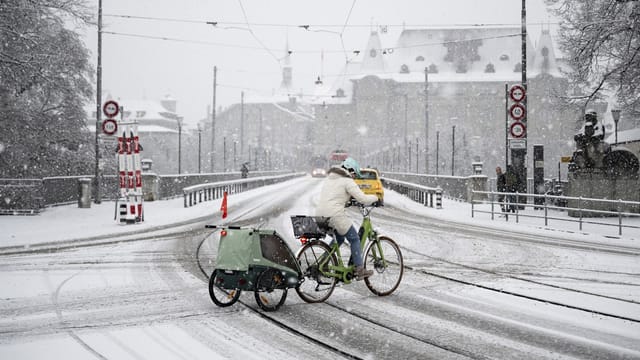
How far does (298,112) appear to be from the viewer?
164500 millimetres

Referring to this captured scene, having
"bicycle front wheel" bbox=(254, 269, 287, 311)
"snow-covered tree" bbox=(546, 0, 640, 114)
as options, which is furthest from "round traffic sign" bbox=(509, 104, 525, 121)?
"bicycle front wheel" bbox=(254, 269, 287, 311)

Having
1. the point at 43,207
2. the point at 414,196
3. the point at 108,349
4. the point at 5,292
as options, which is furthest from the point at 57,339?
the point at 414,196

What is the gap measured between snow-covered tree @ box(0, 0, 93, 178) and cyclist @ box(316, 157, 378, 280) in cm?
1581

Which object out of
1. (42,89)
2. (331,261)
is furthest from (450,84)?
(331,261)

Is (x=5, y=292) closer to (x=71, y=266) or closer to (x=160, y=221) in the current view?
(x=71, y=266)

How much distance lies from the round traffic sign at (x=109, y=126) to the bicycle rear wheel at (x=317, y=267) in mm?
11876

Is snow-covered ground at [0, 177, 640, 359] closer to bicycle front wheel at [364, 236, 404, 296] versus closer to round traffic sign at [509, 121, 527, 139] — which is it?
bicycle front wheel at [364, 236, 404, 296]

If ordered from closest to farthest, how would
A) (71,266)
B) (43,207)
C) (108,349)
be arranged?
(108,349)
(71,266)
(43,207)

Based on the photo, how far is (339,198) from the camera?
758cm

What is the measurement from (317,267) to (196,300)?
161 centimetres

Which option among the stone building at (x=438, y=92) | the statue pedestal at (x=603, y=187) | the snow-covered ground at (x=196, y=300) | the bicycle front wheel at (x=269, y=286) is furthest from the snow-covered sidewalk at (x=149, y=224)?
the stone building at (x=438, y=92)

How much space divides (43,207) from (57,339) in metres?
18.4

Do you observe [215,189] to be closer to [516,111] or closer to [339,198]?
[516,111]

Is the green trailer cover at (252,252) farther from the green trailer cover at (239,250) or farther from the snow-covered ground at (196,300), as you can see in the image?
the snow-covered ground at (196,300)
